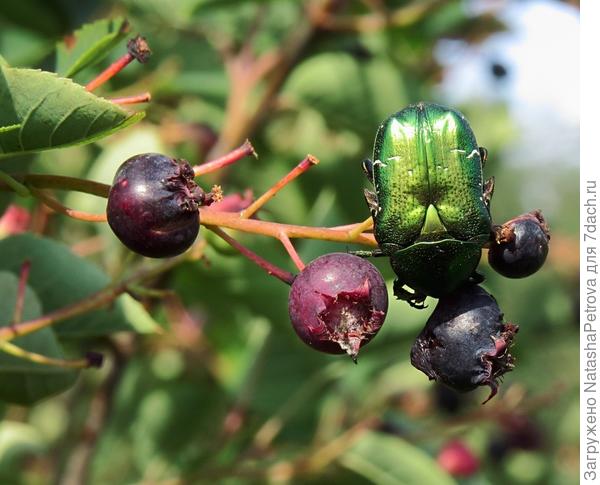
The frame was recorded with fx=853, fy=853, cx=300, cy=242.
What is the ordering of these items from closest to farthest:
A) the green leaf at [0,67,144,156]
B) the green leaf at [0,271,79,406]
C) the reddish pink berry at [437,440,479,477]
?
1. the green leaf at [0,67,144,156]
2. the green leaf at [0,271,79,406]
3. the reddish pink berry at [437,440,479,477]

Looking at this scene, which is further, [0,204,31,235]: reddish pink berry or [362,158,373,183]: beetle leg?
[0,204,31,235]: reddish pink berry

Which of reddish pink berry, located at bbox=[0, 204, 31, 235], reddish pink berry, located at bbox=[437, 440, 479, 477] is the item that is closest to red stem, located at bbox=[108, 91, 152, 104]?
reddish pink berry, located at bbox=[0, 204, 31, 235]

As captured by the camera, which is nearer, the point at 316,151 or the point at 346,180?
the point at 346,180

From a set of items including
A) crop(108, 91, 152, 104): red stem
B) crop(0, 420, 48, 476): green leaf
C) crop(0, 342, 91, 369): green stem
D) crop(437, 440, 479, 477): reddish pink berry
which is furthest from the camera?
crop(437, 440, 479, 477): reddish pink berry

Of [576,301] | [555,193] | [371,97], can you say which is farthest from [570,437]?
[555,193]

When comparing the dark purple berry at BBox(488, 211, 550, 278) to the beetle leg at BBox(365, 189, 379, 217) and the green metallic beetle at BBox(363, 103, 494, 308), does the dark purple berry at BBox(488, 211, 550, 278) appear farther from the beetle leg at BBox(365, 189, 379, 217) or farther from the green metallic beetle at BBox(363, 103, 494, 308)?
the beetle leg at BBox(365, 189, 379, 217)

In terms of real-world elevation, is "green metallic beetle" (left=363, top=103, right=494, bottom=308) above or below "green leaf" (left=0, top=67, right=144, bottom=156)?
above

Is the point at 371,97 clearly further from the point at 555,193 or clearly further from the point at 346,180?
the point at 555,193
